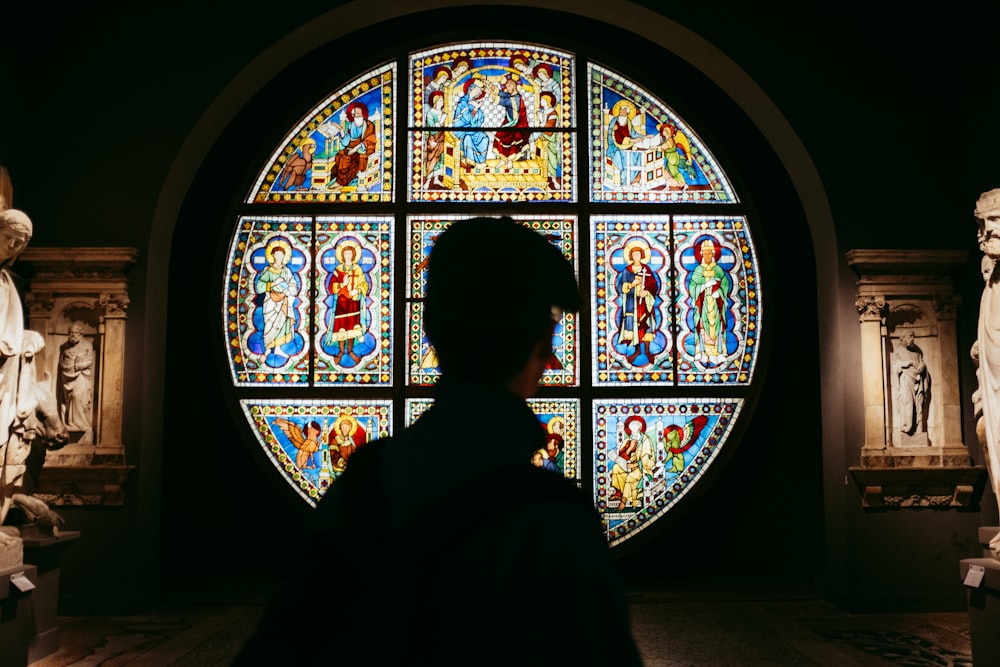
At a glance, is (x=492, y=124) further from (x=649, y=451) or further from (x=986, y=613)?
A: (x=986, y=613)

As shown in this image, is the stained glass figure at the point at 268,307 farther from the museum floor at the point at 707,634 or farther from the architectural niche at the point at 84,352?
the museum floor at the point at 707,634

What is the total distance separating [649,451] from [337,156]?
3203 millimetres

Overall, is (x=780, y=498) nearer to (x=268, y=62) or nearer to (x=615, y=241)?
(x=615, y=241)

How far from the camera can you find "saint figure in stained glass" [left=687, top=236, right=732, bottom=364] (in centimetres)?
645

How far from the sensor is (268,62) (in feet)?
19.2

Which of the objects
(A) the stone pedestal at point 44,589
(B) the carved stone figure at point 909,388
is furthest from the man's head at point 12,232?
(B) the carved stone figure at point 909,388

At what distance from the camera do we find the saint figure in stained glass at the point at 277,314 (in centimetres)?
638

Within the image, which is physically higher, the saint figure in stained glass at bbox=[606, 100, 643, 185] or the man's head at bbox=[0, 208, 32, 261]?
the saint figure in stained glass at bbox=[606, 100, 643, 185]

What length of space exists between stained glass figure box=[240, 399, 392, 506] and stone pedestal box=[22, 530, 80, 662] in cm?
176

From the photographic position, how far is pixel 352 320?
6.38 metres

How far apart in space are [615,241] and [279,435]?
2866 mm

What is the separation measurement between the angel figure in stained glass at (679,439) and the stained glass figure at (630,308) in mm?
353

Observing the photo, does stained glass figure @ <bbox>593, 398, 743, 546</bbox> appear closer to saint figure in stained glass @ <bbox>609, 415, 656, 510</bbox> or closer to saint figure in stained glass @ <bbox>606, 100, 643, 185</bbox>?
saint figure in stained glass @ <bbox>609, 415, 656, 510</bbox>

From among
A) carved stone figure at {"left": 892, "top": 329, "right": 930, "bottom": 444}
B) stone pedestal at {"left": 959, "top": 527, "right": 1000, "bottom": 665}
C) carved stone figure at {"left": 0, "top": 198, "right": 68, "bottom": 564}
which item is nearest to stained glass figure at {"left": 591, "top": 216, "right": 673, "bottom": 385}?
carved stone figure at {"left": 892, "top": 329, "right": 930, "bottom": 444}
